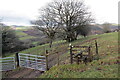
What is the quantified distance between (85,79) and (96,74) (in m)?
0.69

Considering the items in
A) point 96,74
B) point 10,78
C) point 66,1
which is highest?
point 66,1

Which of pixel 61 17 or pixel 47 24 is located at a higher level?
pixel 61 17

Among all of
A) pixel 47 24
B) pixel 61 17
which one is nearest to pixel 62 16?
pixel 61 17

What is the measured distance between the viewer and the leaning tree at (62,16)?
2261 centimetres

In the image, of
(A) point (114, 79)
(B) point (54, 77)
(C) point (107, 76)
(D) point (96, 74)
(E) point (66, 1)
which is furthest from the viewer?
(E) point (66, 1)

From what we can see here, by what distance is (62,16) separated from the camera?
Answer: 22.7m

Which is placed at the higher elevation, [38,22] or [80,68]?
[38,22]

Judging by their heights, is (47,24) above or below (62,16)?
below

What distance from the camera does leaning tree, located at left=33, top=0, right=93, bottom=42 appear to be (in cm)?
2261

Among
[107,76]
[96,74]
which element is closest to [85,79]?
[96,74]

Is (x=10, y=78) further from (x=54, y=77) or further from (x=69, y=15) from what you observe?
(x=69, y=15)

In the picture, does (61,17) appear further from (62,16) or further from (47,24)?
(47,24)

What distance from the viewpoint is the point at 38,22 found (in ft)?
76.5

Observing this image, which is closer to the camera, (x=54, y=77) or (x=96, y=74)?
(x=96, y=74)
